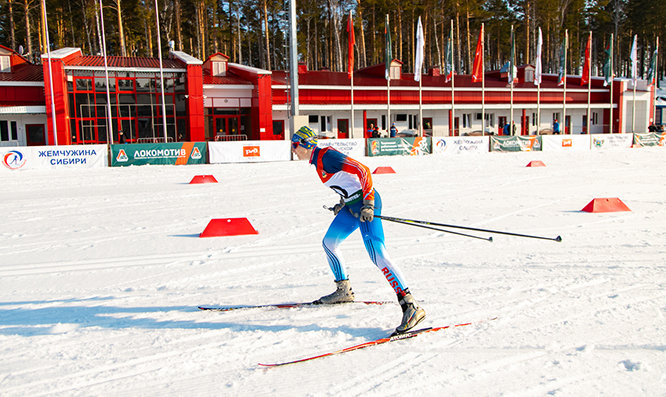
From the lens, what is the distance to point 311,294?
515 centimetres

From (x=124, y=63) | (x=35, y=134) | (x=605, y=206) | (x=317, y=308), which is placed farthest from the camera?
(x=124, y=63)

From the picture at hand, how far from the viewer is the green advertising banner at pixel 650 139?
31578mm

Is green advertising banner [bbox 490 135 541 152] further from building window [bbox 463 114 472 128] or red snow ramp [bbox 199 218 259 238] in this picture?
red snow ramp [bbox 199 218 259 238]

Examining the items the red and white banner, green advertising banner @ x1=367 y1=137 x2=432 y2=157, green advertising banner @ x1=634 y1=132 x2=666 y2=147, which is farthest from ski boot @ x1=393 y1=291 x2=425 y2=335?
green advertising banner @ x1=634 y1=132 x2=666 y2=147

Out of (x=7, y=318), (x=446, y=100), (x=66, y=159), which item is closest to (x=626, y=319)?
(x=7, y=318)

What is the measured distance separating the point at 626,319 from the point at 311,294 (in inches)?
117

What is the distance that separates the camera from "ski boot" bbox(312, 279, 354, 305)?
4754 mm

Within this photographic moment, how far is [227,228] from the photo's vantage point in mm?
8344

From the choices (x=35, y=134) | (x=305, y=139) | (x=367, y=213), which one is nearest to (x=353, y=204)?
(x=367, y=213)

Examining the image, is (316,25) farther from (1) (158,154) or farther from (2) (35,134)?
(1) (158,154)

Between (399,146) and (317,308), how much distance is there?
23076 millimetres

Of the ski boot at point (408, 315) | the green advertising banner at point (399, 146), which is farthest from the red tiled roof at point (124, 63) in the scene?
the ski boot at point (408, 315)

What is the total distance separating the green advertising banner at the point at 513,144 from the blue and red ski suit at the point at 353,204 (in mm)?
26196

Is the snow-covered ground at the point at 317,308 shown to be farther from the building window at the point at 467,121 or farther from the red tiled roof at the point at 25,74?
the building window at the point at 467,121
